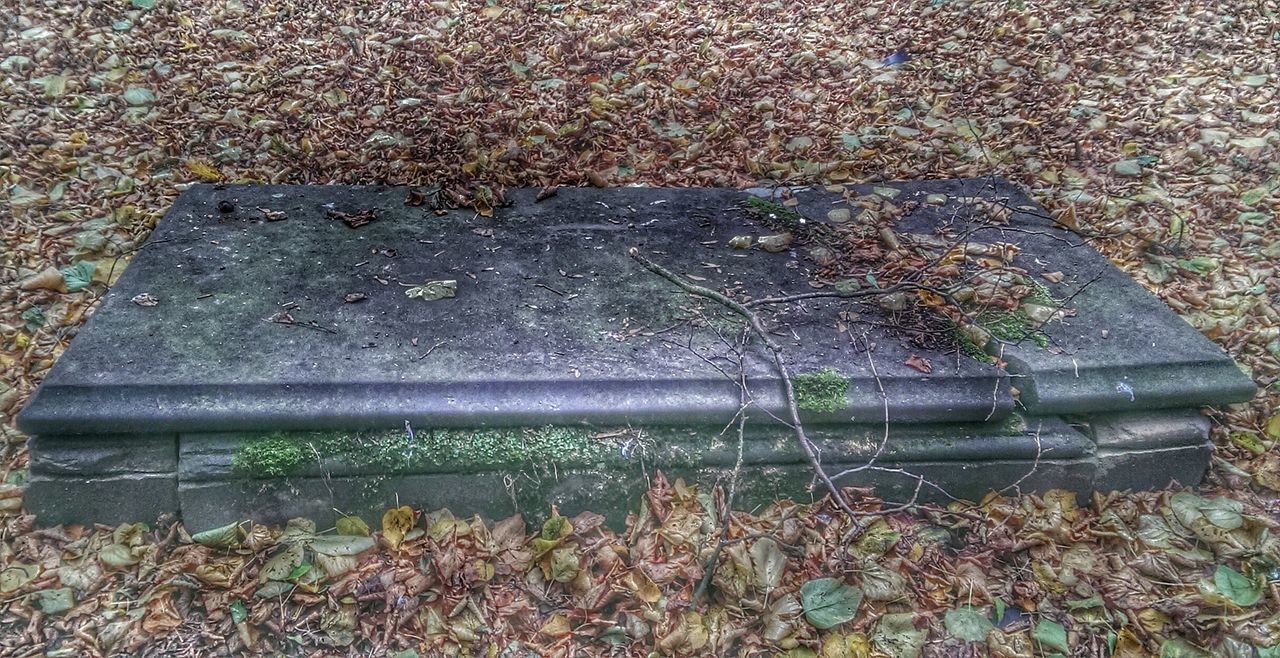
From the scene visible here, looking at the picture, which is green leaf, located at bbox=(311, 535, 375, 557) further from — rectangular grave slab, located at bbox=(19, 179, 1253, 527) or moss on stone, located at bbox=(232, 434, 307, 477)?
moss on stone, located at bbox=(232, 434, 307, 477)

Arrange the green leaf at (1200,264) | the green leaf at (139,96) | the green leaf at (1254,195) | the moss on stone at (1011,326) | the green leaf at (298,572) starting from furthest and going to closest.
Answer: the green leaf at (139,96), the green leaf at (1254,195), the green leaf at (1200,264), the moss on stone at (1011,326), the green leaf at (298,572)

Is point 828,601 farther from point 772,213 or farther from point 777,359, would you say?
point 772,213

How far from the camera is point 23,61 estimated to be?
432cm

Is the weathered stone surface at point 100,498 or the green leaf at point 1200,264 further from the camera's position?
the green leaf at point 1200,264

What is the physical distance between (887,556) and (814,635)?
0.33 metres

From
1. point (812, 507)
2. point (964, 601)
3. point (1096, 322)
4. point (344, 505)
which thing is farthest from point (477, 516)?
point (1096, 322)

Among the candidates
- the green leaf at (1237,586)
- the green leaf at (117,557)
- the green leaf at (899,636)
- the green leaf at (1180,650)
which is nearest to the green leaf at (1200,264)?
the green leaf at (1237,586)

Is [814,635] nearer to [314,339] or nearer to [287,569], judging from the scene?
[287,569]

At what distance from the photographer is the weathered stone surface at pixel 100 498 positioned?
83.9 inches

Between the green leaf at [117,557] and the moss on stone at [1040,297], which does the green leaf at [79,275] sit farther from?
the moss on stone at [1040,297]

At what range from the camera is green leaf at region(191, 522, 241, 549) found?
212cm

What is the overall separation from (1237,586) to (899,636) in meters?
0.93

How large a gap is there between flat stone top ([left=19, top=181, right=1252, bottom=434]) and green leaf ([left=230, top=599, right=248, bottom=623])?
1.44ft

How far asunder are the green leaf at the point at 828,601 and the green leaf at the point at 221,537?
1.47 metres
